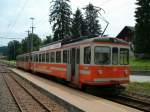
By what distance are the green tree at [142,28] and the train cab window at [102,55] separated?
4312cm

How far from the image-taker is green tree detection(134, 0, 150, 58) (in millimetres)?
60906


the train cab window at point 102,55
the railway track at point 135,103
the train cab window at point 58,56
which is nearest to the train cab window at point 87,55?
the train cab window at point 102,55

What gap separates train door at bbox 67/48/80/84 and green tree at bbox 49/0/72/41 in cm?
5408

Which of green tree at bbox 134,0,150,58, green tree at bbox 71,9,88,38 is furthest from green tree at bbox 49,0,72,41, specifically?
green tree at bbox 134,0,150,58

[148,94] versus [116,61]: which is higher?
[116,61]

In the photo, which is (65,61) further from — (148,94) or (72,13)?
(72,13)

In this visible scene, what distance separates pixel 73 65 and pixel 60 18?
5984 centimetres

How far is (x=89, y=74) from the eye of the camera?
59.1ft

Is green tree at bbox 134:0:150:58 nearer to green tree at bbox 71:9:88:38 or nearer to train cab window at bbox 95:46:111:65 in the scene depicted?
green tree at bbox 71:9:88:38

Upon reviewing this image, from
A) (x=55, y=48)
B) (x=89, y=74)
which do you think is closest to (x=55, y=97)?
(x=89, y=74)

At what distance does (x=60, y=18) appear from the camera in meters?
80.1

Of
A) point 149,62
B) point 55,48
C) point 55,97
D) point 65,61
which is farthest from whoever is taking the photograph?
point 149,62

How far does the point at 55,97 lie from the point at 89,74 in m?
1.97

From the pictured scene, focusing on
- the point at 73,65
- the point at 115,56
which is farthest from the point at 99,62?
the point at 73,65
